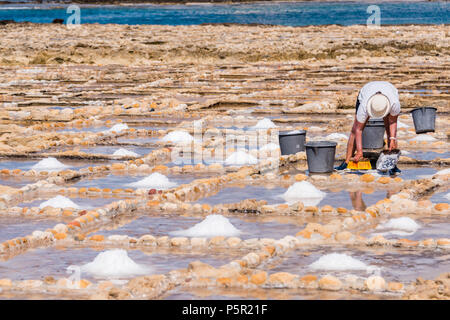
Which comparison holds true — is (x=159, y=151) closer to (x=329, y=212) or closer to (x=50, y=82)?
(x=329, y=212)

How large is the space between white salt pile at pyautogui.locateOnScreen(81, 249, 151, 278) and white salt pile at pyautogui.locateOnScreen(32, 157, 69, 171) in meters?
3.31

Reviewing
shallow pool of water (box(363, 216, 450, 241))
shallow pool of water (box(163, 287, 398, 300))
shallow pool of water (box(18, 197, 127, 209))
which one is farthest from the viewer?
shallow pool of water (box(18, 197, 127, 209))

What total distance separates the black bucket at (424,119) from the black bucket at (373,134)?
109cm

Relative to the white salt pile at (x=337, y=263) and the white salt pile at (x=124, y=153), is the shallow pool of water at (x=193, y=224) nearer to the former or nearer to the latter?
the white salt pile at (x=337, y=263)

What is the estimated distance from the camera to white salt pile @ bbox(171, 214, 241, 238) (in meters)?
5.59

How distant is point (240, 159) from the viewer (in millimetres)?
8312

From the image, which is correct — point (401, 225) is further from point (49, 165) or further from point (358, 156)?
point (49, 165)

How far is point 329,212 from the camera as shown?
6.09m

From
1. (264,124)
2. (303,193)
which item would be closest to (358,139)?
(303,193)

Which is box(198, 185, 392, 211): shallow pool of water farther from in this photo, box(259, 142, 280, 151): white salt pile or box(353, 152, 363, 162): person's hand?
box(259, 142, 280, 151): white salt pile

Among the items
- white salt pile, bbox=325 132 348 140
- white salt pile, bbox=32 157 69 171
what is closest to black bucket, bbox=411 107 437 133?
white salt pile, bbox=325 132 348 140

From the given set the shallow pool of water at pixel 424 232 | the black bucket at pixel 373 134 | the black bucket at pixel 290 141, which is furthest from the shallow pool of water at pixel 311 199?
the black bucket at pixel 373 134
